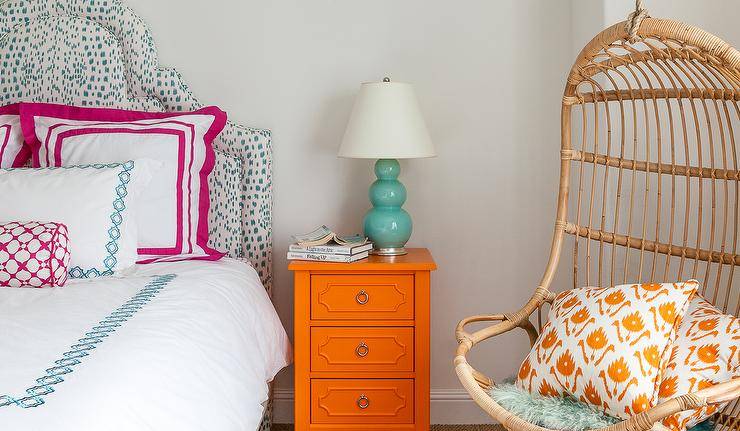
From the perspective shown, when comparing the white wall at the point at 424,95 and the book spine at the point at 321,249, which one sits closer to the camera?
the book spine at the point at 321,249

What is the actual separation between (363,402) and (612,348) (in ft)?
3.36

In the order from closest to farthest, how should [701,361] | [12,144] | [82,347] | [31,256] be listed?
1. [82,347]
2. [701,361]
3. [31,256]
4. [12,144]

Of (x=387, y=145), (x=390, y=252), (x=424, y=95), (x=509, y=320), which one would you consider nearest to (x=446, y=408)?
(x=390, y=252)

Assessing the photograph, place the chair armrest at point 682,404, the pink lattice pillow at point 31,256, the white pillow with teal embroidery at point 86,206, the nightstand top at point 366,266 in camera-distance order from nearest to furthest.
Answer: the chair armrest at point 682,404
the pink lattice pillow at point 31,256
the white pillow with teal embroidery at point 86,206
the nightstand top at point 366,266

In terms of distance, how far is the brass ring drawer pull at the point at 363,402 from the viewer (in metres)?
2.62

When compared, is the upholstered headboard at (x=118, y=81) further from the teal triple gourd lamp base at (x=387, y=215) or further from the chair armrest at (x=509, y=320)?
the chair armrest at (x=509, y=320)

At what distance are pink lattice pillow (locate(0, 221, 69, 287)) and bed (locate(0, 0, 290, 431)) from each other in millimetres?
85

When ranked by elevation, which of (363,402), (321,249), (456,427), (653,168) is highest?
(653,168)

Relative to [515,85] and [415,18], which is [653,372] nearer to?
[515,85]

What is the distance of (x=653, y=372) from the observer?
1.78 meters

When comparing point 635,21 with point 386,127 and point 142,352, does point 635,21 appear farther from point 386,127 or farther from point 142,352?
point 142,352

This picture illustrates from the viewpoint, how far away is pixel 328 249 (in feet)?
8.57

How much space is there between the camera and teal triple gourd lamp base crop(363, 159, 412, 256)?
2.73 meters

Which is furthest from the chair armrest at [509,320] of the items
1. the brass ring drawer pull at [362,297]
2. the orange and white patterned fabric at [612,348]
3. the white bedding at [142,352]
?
the white bedding at [142,352]
